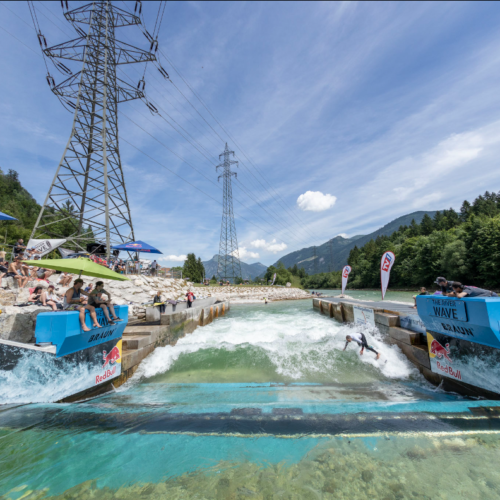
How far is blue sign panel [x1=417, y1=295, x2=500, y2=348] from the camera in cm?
524

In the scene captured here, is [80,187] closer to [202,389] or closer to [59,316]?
[59,316]

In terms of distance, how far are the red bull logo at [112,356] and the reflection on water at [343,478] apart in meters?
4.08

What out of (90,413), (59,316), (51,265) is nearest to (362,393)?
(90,413)

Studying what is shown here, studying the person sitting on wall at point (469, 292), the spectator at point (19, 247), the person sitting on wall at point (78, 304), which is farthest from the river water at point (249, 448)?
the spectator at point (19, 247)

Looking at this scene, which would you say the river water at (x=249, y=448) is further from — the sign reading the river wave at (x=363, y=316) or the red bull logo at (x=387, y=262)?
the red bull logo at (x=387, y=262)

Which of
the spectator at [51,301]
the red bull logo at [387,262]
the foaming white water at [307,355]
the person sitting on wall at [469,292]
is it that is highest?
the red bull logo at [387,262]

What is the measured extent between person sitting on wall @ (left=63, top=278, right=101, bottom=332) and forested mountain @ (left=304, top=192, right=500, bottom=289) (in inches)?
2263

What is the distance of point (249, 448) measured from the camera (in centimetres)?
359

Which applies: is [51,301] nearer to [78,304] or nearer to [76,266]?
[78,304]

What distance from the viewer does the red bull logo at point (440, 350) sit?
260 inches

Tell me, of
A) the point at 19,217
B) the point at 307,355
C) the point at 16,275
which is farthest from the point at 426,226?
the point at 19,217

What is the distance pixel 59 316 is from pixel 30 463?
109 inches

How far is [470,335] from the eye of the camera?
5.84 meters

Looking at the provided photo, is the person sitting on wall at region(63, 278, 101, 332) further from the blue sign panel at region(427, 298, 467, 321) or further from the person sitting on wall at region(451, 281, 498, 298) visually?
the person sitting on wall at region(451, 281, 498, 298)
